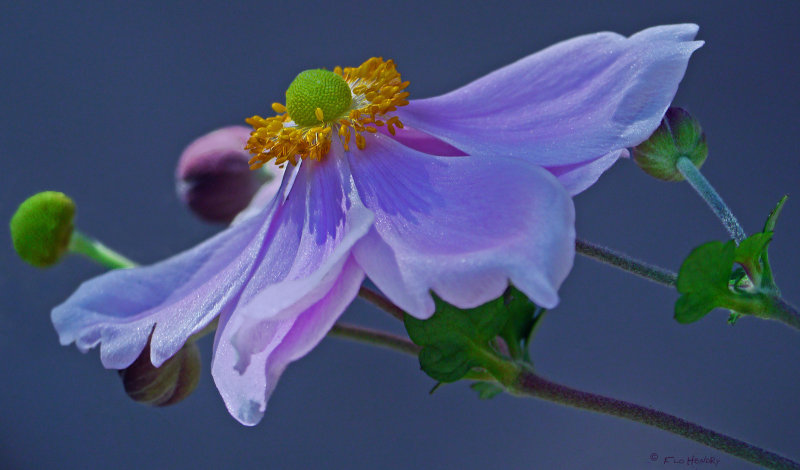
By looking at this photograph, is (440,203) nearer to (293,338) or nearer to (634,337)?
(293,338)

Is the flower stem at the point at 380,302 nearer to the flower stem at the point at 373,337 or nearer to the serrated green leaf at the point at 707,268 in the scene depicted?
the flower stem at the point at 373,337

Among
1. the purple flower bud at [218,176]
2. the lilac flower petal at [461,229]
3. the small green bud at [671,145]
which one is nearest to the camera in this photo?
the lilac flower petal at [461,229]

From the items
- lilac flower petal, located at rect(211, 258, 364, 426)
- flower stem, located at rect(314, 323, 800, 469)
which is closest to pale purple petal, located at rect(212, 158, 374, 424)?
lilac flower petal, located at rect(211, 258, 364, 426)

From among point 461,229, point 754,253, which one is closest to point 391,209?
point 461,229

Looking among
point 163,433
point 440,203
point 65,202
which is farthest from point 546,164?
point 163,433

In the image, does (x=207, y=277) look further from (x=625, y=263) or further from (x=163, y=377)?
(x=625, y=263)

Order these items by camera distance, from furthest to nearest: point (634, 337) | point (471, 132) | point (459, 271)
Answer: point (634, 337), point (471, 132), point (459, 271)

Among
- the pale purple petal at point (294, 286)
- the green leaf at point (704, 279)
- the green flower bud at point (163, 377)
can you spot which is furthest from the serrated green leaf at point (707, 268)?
the green flower bud at point (163, 377)
